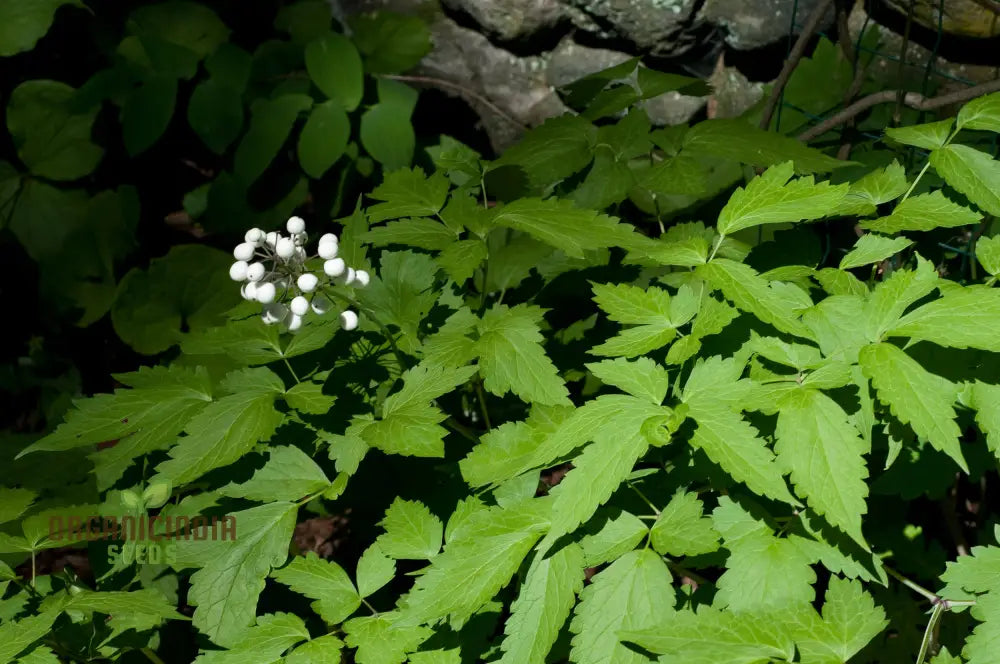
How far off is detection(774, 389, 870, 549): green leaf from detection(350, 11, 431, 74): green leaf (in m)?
2.57

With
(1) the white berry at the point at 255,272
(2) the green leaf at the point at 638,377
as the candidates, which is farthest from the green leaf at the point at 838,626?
(1) the white berry at the point at 255,272

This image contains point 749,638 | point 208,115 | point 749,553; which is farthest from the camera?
point 208,115

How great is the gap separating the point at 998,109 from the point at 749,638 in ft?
3.52

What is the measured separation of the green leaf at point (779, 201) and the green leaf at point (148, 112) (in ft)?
7.89

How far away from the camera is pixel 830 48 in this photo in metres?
2.58

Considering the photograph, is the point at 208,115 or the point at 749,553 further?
the point at 208,115

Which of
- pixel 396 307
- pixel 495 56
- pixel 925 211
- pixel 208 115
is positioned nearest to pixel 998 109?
pixel 925 211

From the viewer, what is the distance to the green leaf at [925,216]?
5.01 ft

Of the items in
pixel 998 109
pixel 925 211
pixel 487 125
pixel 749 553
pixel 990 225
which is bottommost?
pixel 487 125

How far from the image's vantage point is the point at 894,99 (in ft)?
7.04

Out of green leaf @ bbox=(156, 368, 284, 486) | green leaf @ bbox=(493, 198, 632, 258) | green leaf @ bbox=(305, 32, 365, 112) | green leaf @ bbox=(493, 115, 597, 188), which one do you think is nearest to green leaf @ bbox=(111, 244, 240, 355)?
green leaf @ bbox=(305, 32, 365, 112)

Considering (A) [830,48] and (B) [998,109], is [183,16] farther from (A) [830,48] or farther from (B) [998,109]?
(B) [998,109]

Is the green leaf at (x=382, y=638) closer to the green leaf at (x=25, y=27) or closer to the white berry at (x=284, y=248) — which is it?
the white berry at (x=284, y=248)

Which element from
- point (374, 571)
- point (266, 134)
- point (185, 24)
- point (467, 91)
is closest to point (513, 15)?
point (467, 91)
